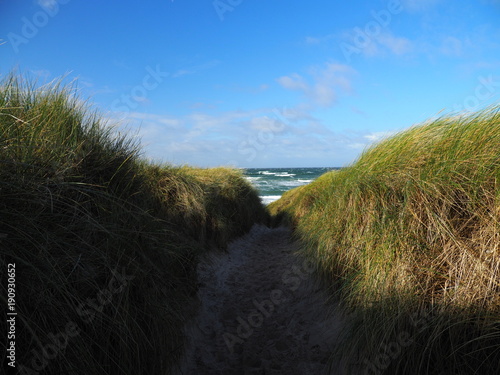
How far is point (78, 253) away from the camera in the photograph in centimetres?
201

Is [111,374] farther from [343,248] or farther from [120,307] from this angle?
[343,248]

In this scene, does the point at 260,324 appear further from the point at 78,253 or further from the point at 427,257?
the point at 78,253

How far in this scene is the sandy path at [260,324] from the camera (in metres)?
2.95

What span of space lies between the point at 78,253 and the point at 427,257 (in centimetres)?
279

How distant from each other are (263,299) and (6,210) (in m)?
3.74

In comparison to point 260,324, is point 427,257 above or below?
above

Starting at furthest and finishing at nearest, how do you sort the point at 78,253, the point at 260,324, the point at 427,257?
the point at 260,324, the point at 427,257, the point at 78,253

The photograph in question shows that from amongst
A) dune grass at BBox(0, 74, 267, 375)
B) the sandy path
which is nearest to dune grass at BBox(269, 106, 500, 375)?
the sandy path

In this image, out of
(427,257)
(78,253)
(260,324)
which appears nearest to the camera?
(78,253)

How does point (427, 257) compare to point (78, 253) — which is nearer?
point (78, 253)

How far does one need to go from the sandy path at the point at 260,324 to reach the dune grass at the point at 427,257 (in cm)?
54

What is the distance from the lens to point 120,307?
2.07 meters

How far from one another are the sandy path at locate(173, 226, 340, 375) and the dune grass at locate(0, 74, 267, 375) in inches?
18.6

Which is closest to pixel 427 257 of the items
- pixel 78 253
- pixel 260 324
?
pixel 260 324
